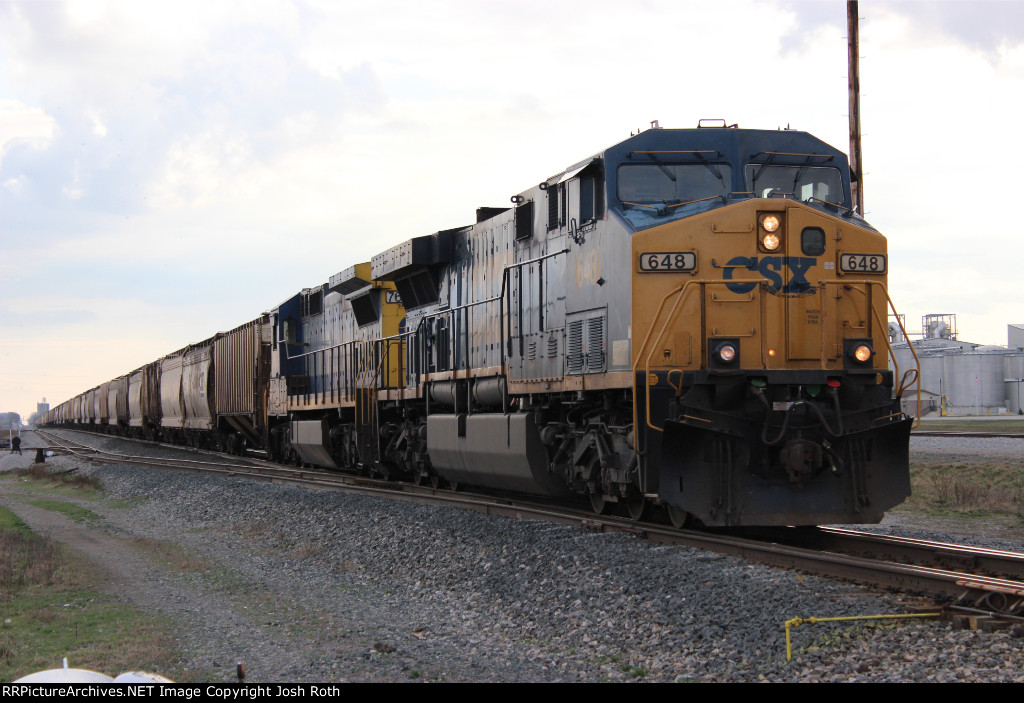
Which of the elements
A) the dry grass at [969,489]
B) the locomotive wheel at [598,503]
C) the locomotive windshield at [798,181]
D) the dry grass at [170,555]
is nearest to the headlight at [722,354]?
the locomotive windshield at [798,181]

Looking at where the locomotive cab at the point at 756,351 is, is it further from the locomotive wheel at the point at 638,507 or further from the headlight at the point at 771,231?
the locomotive wheel at the point at 638,507

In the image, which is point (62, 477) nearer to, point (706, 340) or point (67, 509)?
point (67, 509)

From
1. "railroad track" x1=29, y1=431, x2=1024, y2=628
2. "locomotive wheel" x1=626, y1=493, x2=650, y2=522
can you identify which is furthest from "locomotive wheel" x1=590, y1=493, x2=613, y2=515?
"locomotive wheel" x1=626, y1=493, x2=650, y2=522

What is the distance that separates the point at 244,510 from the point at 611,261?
682cm

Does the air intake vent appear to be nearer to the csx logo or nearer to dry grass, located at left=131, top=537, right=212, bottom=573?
the csx logo

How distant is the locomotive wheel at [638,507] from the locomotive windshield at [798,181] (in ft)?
9.87

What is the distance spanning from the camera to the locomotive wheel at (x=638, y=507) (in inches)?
359

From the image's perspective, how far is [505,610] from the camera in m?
6.80

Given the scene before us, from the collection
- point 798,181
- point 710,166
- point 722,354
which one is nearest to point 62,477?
point 710,166

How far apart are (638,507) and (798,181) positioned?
133 inches

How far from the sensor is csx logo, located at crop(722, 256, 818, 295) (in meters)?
8.20

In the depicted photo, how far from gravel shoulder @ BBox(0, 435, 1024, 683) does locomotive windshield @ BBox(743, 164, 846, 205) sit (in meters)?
3.47
